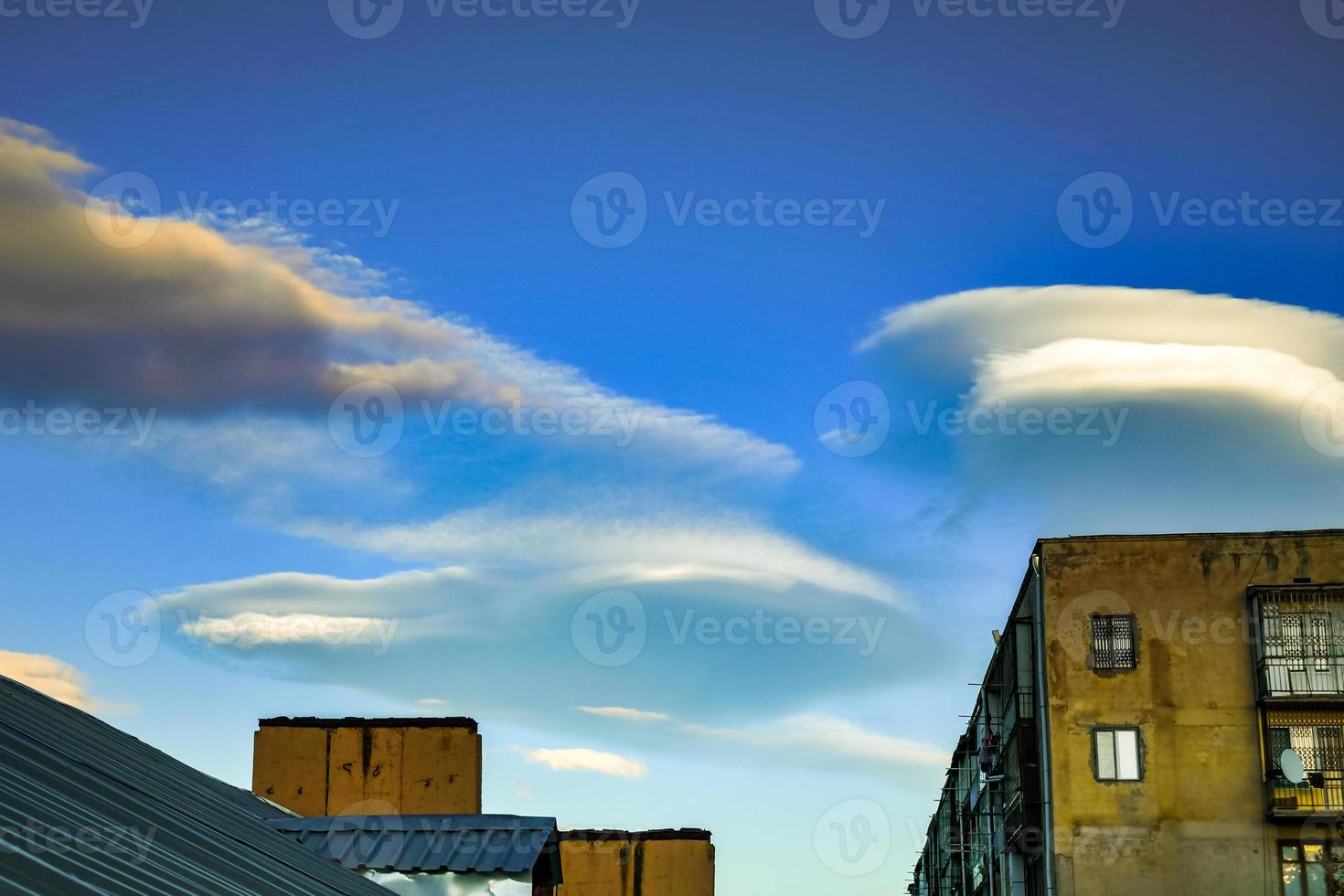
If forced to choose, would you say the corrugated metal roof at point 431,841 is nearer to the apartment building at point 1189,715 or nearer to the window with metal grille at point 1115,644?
the apartment building at point 1189,715

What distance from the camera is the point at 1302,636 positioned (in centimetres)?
4453

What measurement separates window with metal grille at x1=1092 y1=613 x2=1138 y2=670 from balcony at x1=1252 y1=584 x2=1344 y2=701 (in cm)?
352

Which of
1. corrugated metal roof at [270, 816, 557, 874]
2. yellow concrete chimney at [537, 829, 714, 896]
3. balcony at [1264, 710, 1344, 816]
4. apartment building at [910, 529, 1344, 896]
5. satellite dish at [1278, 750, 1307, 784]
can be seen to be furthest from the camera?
yellow concrete chimney at [537, 829, 714, 896]

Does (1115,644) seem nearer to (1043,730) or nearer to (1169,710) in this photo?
(1169,710)

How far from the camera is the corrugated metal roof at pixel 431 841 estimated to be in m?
22.8

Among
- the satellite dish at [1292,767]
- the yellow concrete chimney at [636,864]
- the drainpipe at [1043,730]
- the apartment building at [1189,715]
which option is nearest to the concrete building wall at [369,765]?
the yellow concrete chimney at [636,864]

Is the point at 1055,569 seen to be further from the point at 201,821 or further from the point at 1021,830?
the point at 201,821

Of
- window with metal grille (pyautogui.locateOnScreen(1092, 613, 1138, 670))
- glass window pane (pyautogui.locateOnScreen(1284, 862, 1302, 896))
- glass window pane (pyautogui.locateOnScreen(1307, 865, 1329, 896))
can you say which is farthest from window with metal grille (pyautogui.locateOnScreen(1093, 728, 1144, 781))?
glass window pane (pyautogui.locateOnScreen(1307, 865, 1329, 896))

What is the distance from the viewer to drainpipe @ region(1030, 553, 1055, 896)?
45.2 m

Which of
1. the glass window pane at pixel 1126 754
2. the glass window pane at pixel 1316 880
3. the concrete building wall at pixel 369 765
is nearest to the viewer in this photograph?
the glass window pane at pixel 1316 880

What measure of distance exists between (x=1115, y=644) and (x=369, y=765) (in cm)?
2253

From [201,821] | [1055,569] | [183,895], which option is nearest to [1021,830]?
[1055,569]

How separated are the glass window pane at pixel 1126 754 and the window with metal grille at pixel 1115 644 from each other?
2.02 m

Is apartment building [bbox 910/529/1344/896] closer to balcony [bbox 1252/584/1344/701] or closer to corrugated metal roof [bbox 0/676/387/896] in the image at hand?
balcony [bbox 1252/584/1344/701]
